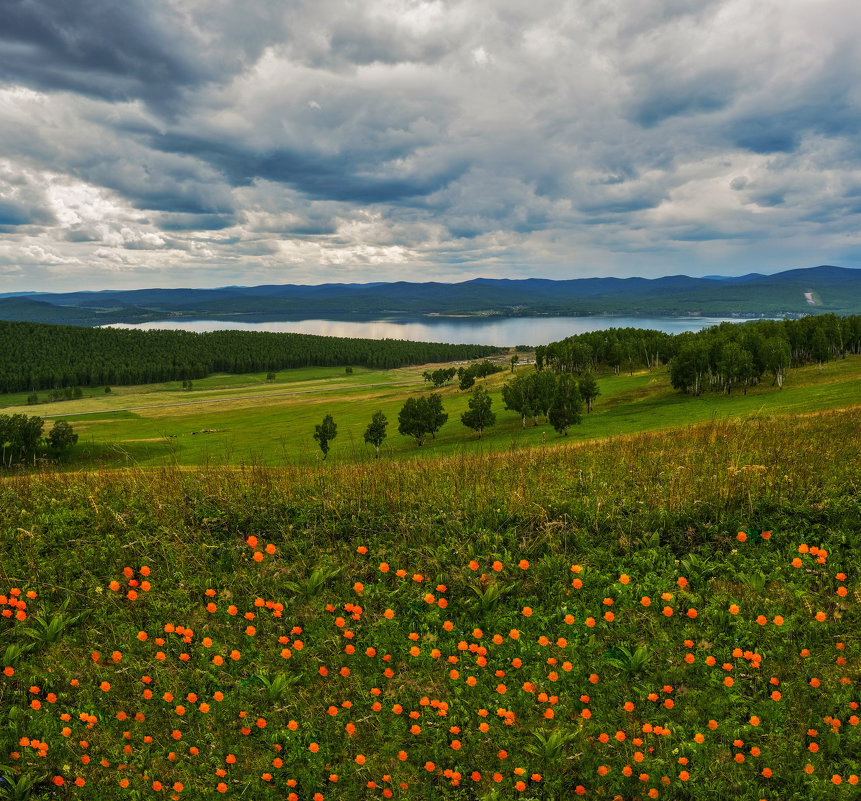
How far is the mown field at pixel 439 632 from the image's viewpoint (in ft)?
16.9

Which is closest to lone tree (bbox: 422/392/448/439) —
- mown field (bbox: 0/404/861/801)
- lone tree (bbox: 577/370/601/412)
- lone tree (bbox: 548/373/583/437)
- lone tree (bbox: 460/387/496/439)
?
lone tree (bbox: 460/387/496/439)

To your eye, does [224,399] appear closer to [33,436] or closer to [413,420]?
[33,436]

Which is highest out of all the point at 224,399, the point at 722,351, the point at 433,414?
the point at 722,351

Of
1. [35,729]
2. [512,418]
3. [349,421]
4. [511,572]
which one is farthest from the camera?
[349,421]

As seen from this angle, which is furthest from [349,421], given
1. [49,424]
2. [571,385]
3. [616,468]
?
[616,468]

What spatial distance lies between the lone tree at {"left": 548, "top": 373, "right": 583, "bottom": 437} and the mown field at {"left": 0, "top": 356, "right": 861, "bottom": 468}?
2456 mm

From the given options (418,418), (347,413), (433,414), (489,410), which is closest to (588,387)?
(489,410)

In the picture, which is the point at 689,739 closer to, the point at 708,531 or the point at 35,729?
the point at 708,531

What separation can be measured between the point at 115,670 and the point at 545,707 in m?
5.08

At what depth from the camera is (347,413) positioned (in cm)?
12575

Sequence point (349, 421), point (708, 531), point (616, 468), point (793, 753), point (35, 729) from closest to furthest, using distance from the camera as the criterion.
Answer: point (793, 753) → point (35, 729) → point (708, 531) → point (616, 468) → point (349, 421)

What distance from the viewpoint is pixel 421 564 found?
7.83 m

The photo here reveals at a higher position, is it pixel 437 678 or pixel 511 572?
pixel 511 572

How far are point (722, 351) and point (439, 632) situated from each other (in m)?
91.4
